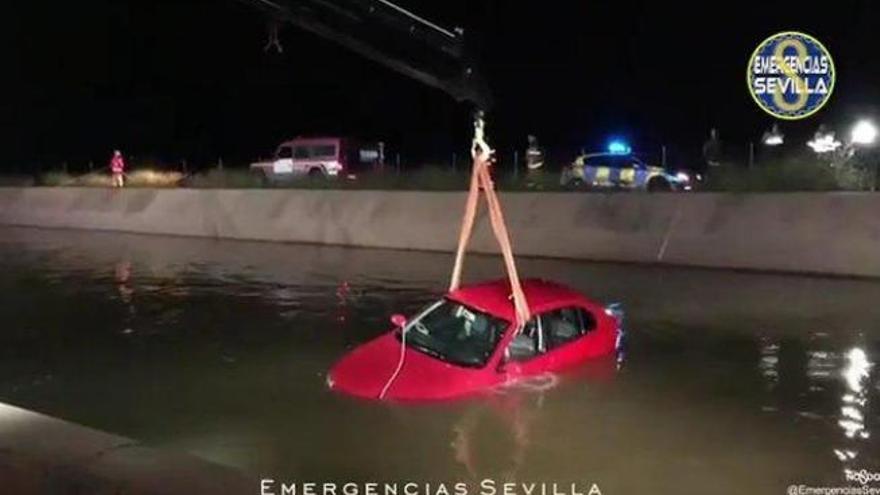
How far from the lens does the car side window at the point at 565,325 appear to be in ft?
40.2

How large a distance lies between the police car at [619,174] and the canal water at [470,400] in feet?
29.1

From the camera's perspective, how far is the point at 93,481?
7113mm

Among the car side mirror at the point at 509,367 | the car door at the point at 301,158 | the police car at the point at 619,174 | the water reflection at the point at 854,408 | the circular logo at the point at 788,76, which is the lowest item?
the water reflection at the point at 854,408

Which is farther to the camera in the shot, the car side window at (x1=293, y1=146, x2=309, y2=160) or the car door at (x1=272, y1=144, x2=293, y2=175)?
the car side window at (x1=293, y1=146, x2=309, y2=160)

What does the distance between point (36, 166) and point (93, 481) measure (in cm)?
5567

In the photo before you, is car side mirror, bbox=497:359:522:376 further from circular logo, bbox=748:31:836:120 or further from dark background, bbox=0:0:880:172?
dark background, bbox=0:0:880:172

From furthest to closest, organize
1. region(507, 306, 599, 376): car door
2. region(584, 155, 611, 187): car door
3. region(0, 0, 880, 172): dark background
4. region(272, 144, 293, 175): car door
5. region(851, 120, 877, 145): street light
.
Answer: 1. region(0, 0, 880, 172): dark background
2. region(272, 144, 293, 175): car door
3. region(584, 155, 611, 187): car door
4. region(851, 120, 877, 145): street light
5. region(507, 306, 599, 376): car door

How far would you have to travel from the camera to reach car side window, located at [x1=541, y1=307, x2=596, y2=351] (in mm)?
12258

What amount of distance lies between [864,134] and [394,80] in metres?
31.5

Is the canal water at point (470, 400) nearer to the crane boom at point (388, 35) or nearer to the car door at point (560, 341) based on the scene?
the car door at point (560, 341)

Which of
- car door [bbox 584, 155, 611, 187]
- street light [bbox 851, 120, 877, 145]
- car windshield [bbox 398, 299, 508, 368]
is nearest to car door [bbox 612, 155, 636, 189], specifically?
car door [bbox 584, 155, 611, 187]

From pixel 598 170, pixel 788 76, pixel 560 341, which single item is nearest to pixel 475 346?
pixel 560 341

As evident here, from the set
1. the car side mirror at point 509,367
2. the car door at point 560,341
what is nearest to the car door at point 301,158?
the car door at point 560,341

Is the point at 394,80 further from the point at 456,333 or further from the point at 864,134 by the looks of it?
the point at 456,333
